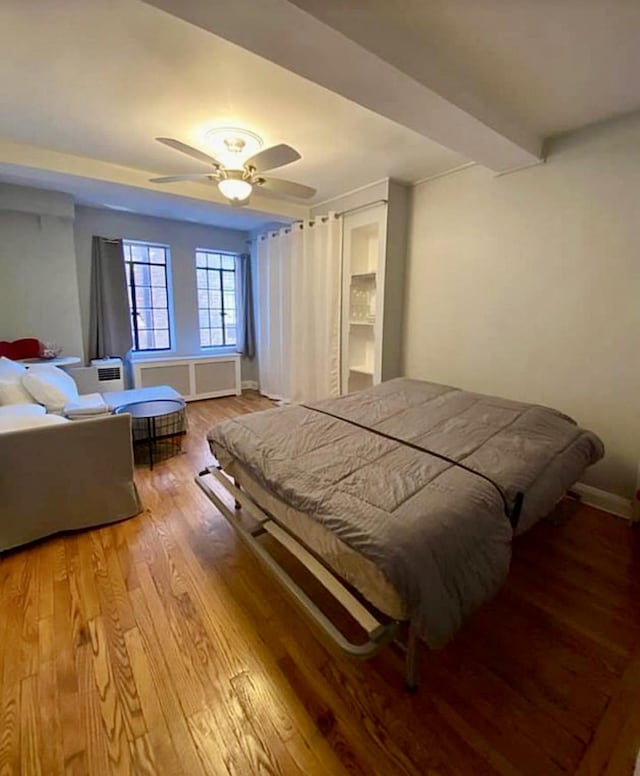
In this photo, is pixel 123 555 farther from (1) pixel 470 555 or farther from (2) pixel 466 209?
(2) pixel 466 209

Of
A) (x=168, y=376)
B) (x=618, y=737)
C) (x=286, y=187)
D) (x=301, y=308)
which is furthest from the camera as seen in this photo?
(x=168, y=376)

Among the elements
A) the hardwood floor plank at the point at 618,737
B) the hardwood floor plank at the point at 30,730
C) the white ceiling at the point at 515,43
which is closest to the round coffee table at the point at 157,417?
the hardwood floor plank at the point at 30,730

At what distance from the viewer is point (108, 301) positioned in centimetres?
450

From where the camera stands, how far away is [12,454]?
200 cm

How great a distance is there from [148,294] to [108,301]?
2.01 ft

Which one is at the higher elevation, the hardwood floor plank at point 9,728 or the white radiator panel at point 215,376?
the white radiator panel at point 215,376

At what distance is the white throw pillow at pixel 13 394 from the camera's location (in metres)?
2.62

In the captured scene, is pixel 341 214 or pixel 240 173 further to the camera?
pixel 341 214

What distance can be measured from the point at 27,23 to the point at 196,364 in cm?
384

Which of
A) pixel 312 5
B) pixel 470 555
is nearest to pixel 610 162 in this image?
pixel 312 5

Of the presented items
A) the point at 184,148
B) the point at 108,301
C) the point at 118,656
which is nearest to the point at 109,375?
the point at 108,301

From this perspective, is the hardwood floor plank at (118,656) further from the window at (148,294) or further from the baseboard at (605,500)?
the window at (148,294)

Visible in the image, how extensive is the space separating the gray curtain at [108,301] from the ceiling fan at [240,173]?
98.7 inches

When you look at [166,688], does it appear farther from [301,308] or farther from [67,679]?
[301,308]
